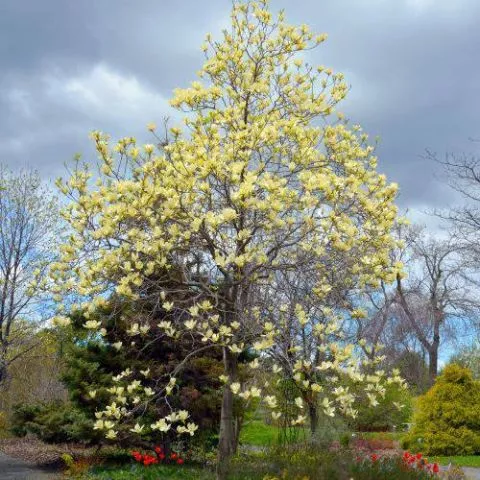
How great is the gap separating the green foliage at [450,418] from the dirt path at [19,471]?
793cm

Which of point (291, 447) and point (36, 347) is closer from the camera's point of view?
point (291, 447)

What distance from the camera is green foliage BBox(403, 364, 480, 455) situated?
46.4ft

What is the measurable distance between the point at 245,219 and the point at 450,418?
9.67 meters

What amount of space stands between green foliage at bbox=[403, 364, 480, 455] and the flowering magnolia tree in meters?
8.23

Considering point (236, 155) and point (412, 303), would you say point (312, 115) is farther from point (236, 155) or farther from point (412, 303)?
point (412, 303)

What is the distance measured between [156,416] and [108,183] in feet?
16.9

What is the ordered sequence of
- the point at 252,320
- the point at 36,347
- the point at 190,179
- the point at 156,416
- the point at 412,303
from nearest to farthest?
the point at 190,179, the point at 252,320, the point at 156,416, the point at 36,347, the point at 412,303

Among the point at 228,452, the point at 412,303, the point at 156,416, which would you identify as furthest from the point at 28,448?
the point at 412,303

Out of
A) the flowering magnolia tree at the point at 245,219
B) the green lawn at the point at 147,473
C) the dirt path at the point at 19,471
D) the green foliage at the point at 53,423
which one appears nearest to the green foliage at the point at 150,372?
the green foliage at the point at 53,423

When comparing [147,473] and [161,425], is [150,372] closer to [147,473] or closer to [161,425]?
[147,473]

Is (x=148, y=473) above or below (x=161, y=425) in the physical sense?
below

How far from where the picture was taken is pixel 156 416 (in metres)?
10.8

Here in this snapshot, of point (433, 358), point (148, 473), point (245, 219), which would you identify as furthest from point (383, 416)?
point (245, 219)

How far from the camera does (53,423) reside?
1166 centimetres
